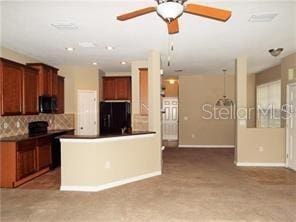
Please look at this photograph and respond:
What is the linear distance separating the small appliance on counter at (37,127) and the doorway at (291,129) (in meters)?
5.99

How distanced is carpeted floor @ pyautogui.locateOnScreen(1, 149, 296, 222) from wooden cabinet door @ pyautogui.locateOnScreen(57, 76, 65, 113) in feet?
9.73

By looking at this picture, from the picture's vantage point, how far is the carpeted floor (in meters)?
3.42

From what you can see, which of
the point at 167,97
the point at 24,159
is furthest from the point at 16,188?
the point at 167,97

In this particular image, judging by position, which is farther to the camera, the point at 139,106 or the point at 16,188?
the point at 139,106

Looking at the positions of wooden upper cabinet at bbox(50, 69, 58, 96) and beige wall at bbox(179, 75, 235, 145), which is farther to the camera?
beige wall at bbox(179, 75, 235, 145)

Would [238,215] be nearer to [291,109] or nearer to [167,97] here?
[291,109]

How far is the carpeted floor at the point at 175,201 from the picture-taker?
3.42 metres

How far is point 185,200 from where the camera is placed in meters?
4.00

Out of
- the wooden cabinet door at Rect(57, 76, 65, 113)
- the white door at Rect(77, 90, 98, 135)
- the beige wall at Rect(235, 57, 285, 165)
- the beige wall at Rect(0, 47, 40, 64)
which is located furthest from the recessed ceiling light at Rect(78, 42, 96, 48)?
the beige wall at Rect(235, 57, 285, 165)

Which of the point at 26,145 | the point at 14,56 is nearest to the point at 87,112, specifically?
the point at 14,56

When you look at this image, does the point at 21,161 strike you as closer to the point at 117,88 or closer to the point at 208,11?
the point at 117,88

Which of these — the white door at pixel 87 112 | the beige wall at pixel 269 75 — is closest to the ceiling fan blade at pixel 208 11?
the white door at pixel 87 112

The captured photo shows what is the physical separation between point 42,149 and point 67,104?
2.03 meters

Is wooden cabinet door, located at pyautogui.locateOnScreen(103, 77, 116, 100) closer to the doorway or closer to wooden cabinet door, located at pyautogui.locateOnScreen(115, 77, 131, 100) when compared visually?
wooden cabinet door, located at pyautogui.locateOnScreen(115, 77, 131, 100)
